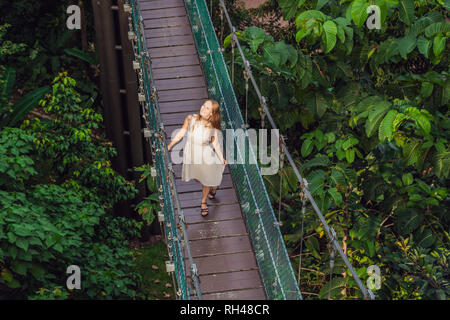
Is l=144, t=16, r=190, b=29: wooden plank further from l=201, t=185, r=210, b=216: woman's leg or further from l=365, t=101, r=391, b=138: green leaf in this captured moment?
l=365, t=101, r=391, b=138: green leaf

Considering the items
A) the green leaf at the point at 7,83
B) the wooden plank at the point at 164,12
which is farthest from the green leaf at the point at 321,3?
the green leaf at the point at 7,83

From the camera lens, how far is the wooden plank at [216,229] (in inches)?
204

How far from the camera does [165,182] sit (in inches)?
218

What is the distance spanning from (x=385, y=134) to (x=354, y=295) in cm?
254

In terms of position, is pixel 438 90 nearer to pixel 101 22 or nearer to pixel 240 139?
pixel 240 139

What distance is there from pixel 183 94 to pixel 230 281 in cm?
246

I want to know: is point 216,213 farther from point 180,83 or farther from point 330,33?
point 180,83

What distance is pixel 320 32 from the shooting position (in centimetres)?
525

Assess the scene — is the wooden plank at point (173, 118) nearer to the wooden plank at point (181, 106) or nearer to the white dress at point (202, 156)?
the wooden plank at point (181, 106)

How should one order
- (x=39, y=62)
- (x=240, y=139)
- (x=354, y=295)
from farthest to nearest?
(x=39, y=62), (x=354, y=295), (x=240, y=139)

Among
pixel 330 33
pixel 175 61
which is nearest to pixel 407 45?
pixel 330 33

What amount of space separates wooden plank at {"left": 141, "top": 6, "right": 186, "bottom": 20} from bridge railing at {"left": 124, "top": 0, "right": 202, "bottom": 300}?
141mm

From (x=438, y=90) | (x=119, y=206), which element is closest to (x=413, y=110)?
(x=438, y=90)

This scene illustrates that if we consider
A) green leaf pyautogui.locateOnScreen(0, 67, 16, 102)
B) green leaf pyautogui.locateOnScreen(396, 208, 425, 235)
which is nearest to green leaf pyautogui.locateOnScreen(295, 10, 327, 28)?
green leaf pyautogui.locateOnScreen(396, 208, 425, 235)
